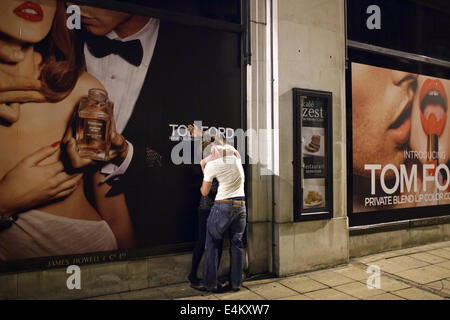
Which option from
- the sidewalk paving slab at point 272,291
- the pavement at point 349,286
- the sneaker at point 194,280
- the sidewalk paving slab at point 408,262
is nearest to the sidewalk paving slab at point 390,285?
the pavement at point 349,286

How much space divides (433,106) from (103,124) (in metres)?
6.66

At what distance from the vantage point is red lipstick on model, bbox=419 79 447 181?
7.68 m

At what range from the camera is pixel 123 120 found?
483cm

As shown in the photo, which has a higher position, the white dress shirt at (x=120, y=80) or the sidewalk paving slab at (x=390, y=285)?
the white dress shirt at (x=120, y=80)

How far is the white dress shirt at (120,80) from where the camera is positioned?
4723 mm

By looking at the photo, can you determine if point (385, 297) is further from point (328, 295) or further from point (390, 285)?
point (328, 295)

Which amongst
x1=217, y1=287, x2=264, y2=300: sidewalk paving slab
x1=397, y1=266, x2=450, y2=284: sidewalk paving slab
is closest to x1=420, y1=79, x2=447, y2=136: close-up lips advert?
x1=397, y1=266, x2=450, y2=284: sidewalk paving slab

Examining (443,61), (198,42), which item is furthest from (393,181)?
(198,42)

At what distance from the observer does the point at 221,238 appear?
15.6ft

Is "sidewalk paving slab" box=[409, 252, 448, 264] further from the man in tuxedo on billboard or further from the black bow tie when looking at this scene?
the black bow tie

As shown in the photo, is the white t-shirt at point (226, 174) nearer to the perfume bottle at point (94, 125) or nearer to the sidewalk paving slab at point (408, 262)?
the perfume bottle at point (94, 125)

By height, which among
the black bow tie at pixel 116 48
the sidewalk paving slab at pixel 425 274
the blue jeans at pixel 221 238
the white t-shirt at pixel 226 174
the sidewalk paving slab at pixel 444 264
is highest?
the black bow tie at pixel 116 48

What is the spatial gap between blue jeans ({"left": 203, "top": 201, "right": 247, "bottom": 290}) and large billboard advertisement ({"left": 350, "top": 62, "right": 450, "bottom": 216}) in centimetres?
286

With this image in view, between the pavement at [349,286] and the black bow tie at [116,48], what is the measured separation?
299cm
